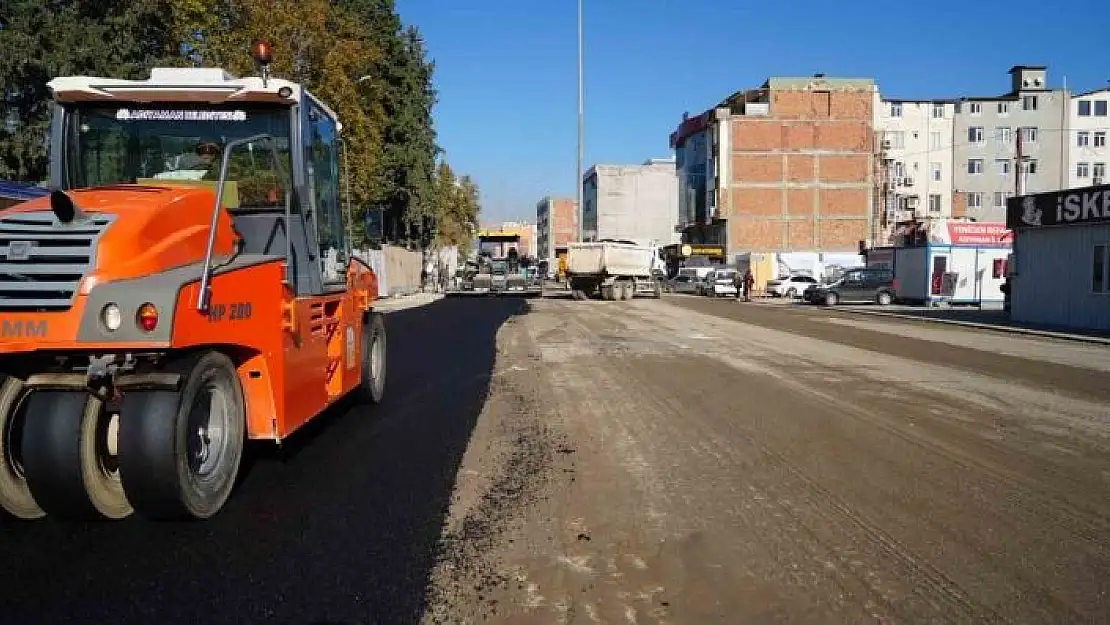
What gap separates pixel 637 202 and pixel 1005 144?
34.7m

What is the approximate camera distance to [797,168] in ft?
247

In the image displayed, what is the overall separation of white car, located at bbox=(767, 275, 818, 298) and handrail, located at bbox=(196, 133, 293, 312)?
46.1m

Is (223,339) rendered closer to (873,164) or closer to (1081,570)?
(1081,570)

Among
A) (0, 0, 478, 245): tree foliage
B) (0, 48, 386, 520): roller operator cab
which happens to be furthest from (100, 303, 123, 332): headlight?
(0, 0, 478, 245): tree foliage

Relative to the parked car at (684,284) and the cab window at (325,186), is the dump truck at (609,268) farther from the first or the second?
the cab window at (325,186)

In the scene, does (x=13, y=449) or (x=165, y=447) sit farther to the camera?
(x=13, y=449)

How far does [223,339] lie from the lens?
17.9 ft

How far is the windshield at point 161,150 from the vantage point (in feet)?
22.9

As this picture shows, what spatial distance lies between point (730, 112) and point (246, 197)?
7279cm

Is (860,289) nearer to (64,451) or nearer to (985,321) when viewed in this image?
(985,321)

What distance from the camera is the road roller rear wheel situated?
5.37 m

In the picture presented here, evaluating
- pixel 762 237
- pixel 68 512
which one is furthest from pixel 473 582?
pixel 762 237

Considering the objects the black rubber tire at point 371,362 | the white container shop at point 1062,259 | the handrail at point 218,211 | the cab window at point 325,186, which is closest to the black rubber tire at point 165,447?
the handrail at point 218,211

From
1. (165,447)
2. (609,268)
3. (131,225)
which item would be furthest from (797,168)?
(165,447)
